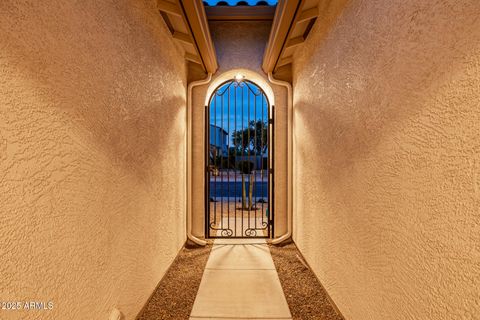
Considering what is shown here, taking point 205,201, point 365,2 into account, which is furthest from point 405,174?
point 205,201

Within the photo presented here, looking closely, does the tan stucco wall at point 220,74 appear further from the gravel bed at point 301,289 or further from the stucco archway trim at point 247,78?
the gravel bed at point 301,289

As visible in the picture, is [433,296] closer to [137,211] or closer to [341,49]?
[341,49]

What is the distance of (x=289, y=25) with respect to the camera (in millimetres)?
2389

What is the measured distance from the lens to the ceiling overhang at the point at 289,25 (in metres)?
2.14

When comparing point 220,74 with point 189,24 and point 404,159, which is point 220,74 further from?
point 404,159

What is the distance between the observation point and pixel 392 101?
132 cm

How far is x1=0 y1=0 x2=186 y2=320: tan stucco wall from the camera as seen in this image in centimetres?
92

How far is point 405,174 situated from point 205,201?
10.4 feet

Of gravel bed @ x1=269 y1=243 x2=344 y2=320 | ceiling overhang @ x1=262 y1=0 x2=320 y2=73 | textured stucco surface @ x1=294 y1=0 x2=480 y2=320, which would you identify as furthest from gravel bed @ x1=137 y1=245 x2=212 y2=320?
ceiling overhang @ x1=262 y1=0 x2=320 y2=73

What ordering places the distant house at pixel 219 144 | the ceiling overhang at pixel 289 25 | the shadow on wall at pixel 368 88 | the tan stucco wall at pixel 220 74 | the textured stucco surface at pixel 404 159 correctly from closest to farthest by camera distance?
the textured stucco surface at pixel 404 159 < the shadow on wall at pixel 368 88 < the ceiling overhang at pixel 289 25 < the tan stucco wall at pixel 220 74 < the distant house at pixel 219 144

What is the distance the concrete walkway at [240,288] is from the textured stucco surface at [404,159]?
60 centimetres

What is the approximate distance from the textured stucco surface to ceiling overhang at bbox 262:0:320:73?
337mm

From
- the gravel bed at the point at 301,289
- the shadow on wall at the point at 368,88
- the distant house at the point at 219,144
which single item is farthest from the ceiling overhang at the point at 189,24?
the gravel bed at the point at 301,289

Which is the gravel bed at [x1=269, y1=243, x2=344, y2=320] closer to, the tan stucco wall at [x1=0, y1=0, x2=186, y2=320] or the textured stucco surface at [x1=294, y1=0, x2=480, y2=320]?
the textured stucco surface at [x1=294, y1=0, x2=480, y2=320]
